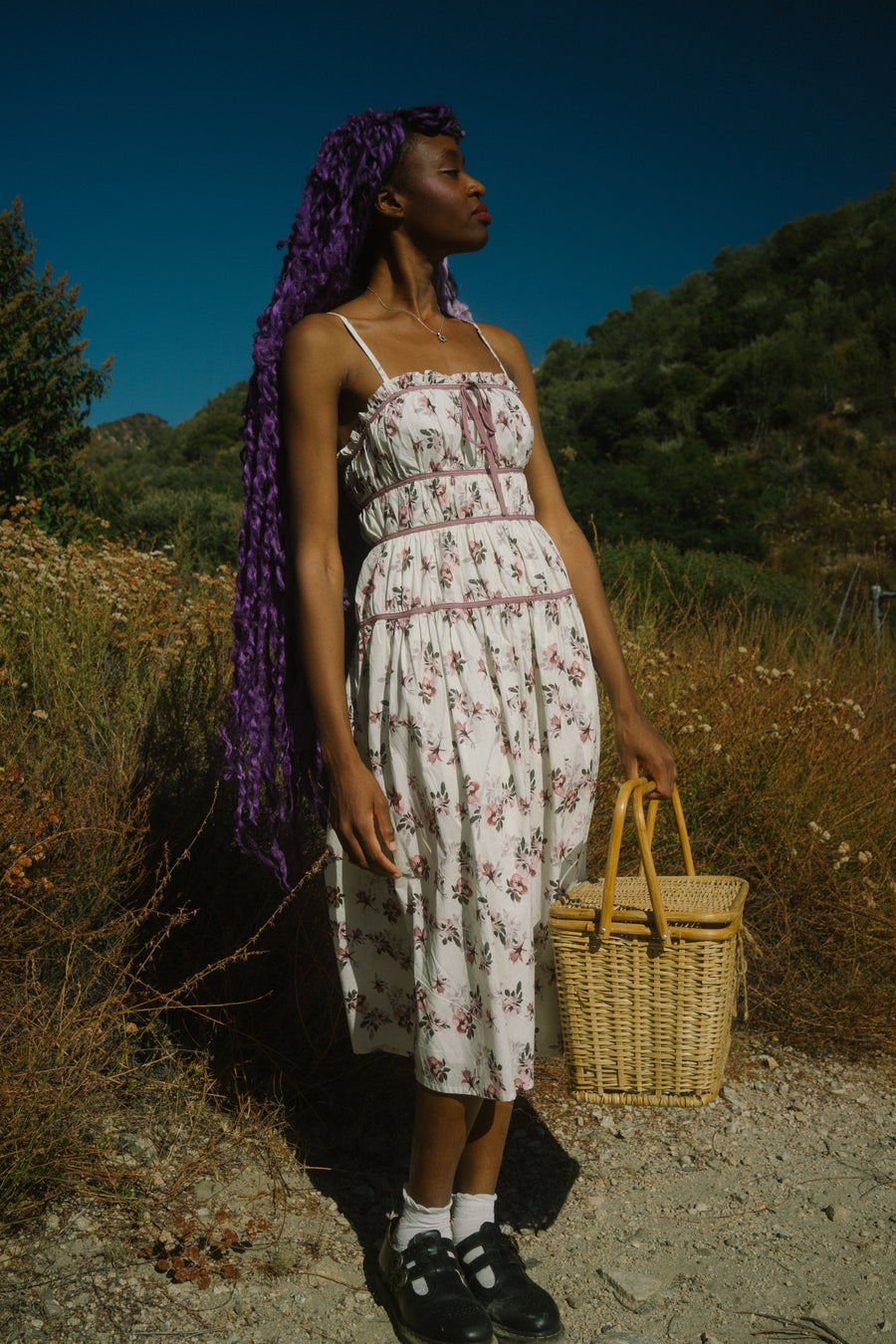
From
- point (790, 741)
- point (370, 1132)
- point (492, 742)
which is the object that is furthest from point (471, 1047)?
point (790, 741)

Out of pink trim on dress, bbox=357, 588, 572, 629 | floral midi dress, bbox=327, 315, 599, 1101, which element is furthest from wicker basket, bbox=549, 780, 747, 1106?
pink trim on dress, bbox=357, 588, 572, 629

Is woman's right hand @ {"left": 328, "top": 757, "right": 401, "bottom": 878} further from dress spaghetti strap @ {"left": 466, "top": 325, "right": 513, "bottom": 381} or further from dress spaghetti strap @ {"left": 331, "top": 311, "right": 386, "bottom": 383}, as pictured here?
dress spaghetti strap @ {"left": 466, "top": 325, "right": 513, "bottom": 381}

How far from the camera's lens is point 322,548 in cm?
188

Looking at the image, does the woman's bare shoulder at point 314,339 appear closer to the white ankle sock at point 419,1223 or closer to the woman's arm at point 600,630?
the woman's arm at point 600,630

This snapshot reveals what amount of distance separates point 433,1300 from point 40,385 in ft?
19.4

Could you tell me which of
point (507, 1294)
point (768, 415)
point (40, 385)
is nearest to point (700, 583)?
Result: point (40, 385)

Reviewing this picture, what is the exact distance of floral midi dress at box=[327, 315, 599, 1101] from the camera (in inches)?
69.6

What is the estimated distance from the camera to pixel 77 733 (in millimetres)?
3166

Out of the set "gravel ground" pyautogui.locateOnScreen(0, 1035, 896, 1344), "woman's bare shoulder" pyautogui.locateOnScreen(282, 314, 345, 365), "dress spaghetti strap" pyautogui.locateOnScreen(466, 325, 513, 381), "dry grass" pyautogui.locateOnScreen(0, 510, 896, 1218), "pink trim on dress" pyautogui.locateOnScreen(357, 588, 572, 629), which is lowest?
"gravel ground" pyautogui.locateOnScreen(0, 1035, 896, 1344)

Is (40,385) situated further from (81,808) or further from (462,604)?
(462,604)

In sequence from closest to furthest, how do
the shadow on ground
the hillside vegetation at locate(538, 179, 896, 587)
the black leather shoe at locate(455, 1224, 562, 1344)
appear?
the black leather shoe at locate(455, 1224, 562, 1344) < the shadow on ground < the hillside vegetation at locate(538, 179, 896, 587)

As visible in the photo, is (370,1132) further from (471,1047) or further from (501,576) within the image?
(501,576)

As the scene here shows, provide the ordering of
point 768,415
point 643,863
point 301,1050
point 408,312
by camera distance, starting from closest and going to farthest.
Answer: point 643,863
point 408,312
point 301,1050
point 768,415

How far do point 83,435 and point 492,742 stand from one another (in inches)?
227
